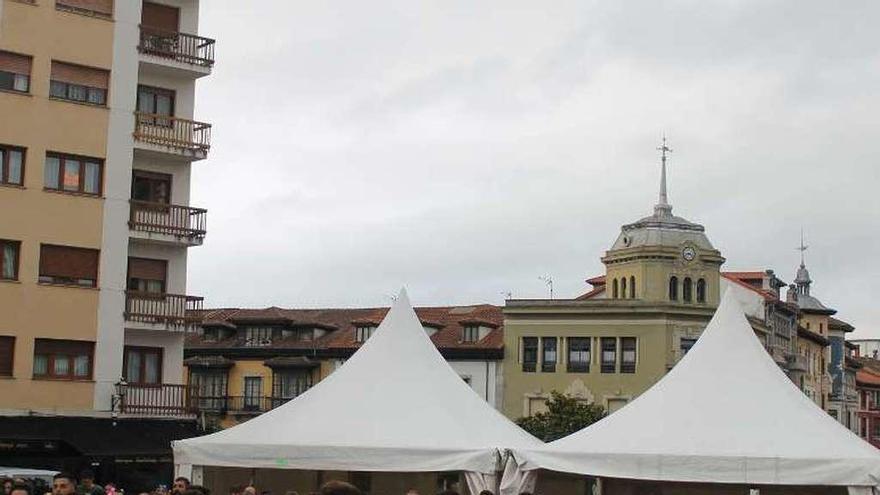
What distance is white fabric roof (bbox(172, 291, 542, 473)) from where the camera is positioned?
2683 centimetres

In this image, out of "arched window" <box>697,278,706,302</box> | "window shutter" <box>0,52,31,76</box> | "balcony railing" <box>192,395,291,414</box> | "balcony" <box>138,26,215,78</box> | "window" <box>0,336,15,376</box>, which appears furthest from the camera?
"arched window" <box>697,278,706,302</box>

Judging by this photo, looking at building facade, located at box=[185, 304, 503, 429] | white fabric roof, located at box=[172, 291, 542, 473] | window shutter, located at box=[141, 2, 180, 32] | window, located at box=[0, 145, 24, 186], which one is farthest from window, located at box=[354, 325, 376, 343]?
white fabric roof, located at box=[172, 291, 542, 473]

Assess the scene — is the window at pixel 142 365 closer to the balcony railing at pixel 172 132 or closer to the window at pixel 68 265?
the window at pixel 68 265

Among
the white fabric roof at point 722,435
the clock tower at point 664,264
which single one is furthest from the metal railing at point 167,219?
the clock tower at point 664,264

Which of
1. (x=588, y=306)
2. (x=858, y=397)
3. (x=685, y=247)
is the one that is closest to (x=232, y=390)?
(x=588, y=306)

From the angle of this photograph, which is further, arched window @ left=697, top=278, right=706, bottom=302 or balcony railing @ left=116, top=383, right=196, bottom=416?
arched window @ left=697, top=278, right=706, bottom=302

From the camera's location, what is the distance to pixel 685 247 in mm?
76375

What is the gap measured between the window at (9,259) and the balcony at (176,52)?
18.1 feet

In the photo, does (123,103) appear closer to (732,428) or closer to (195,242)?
(195,242)

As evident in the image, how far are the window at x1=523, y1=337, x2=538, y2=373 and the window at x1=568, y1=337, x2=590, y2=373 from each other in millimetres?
1408

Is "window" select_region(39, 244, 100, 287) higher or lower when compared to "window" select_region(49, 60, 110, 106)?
lower

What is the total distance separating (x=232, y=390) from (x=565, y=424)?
1572cm

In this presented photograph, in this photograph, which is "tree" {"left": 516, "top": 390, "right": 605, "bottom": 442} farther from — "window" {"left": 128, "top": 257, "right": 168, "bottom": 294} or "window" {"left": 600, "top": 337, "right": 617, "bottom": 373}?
"window" {"left": 128, "top": 257, "right": 168, "bottom": 294}

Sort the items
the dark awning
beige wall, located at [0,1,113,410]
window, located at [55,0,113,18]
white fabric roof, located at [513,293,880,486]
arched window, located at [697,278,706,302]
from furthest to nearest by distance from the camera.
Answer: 1. arched window, located at [697,278,706,302]
2. window, located at [55,0,113,18]
3. beige wall, located at [0,1,113,410]
4. the dark awning
5. white fabric roof, located at [513,293,880,486]
